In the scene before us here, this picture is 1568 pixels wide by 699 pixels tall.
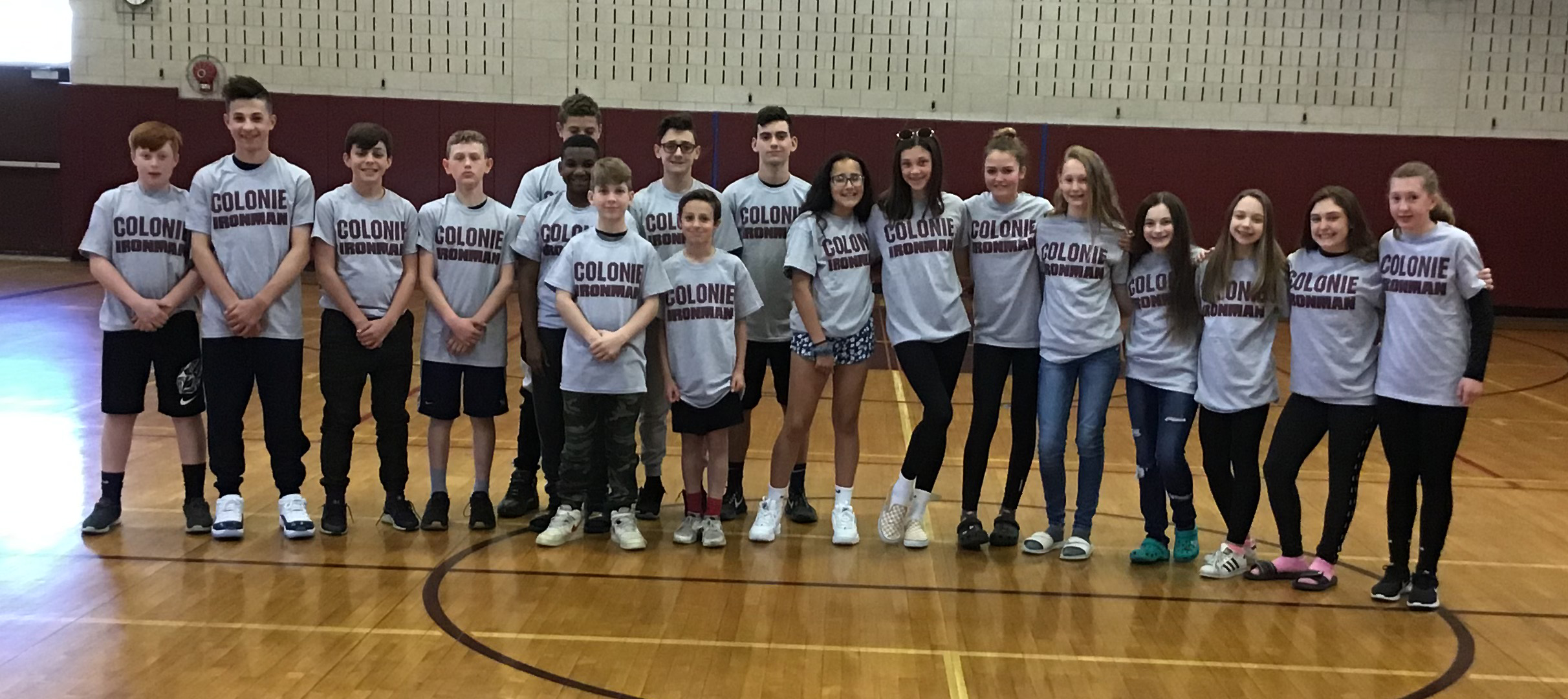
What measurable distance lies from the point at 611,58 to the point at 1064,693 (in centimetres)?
1097

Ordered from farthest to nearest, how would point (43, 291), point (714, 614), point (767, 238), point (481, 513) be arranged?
point (43, 291) → point (767, 238) → point (481, 513) → point (714, 614)

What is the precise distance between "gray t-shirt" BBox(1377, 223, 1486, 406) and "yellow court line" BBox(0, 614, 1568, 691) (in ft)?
2.98

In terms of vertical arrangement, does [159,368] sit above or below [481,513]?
above

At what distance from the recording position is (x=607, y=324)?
443cm

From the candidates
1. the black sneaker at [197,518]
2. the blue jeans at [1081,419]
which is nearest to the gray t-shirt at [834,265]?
the blue jeans at [1081,419]

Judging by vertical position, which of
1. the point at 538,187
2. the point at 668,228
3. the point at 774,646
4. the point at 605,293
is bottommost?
the point at 774,646

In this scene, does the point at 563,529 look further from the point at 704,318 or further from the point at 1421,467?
the point at 1421,467

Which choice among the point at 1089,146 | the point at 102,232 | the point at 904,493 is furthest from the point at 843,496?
the point at 1089,146

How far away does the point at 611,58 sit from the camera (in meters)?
13.3

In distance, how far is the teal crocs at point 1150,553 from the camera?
4508 millimetres

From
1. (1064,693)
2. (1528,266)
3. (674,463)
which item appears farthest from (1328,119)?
(1064,693)

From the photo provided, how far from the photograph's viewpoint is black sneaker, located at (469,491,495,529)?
470cm

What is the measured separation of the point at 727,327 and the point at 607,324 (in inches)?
16.3

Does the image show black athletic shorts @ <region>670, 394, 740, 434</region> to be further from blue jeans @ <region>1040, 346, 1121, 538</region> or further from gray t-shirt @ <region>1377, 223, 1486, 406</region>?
gray t-shirt @ <region>1377, 223, 1486, 406</region>
